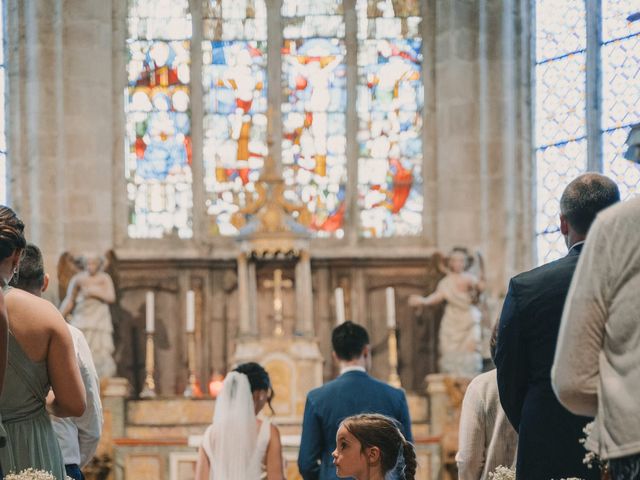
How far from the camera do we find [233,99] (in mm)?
16781

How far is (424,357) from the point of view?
15.5 metres

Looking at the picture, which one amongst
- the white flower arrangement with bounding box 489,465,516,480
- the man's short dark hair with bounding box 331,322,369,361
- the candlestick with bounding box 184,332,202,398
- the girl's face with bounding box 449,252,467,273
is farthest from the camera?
the girl's face with bounding box 449,252,467,273

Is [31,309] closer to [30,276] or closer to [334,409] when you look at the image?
[30,276]

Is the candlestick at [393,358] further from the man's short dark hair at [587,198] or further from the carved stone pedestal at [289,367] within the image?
the man's short dark hair at [587,198]

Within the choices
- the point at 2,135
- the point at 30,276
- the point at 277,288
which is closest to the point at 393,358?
the point at 277,288

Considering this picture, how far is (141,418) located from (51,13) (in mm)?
4564

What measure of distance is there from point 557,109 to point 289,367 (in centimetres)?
441

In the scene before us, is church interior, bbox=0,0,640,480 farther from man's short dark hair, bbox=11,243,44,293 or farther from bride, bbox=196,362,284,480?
man's short dark hair, bbox=11,243,44,293

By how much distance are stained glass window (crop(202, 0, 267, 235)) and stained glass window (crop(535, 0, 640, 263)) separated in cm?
289

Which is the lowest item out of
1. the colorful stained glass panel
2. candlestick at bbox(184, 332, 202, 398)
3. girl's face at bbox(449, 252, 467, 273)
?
candlestick at bbox(184, 332, 202, 398)

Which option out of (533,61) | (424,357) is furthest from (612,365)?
(533,61)

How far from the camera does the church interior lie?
15422 millimetres

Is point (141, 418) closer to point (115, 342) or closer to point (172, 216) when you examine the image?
point (115, 342)

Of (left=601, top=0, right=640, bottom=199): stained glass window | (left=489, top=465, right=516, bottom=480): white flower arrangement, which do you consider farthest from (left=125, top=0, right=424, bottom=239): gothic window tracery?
(left=489, top=465, right=516, bottom=480): white flower arrangement
